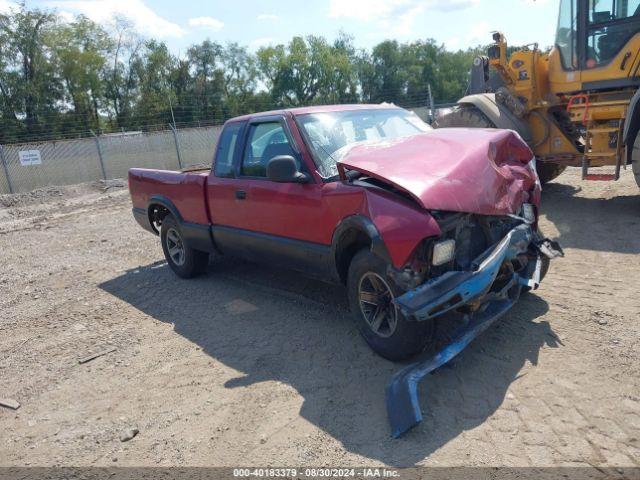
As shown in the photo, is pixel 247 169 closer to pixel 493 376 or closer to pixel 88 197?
pixel 493 376

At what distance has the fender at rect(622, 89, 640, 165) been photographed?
6535 mm

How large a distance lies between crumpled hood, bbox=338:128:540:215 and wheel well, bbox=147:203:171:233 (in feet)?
11.0

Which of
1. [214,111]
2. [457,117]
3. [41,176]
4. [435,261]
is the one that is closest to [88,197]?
[41,176]

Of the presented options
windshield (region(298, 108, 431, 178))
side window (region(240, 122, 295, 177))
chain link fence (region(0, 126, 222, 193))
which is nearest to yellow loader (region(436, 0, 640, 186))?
windshield (region(298, 108, 431, 178))

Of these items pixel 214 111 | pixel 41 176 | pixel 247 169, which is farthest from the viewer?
pixel 214 111

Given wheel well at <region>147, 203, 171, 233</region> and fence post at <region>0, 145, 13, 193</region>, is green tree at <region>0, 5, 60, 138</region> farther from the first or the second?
wheel well at <region>147, 203, 171, 233</region>

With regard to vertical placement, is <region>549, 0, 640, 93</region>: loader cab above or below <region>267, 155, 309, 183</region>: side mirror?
above

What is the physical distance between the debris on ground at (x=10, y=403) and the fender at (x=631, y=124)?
7.64 meters

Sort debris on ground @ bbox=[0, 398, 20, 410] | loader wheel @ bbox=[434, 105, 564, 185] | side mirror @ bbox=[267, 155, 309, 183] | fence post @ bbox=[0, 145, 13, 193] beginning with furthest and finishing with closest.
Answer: fence post @ bbox=[0, 145, 13, 193] → loader wheel @ bbox=[434, 105, 564, 185] → side mirror @ bbox=[267, 155, 309, 183] → debris on ground @ bbox=[0, 398, 20, 410]

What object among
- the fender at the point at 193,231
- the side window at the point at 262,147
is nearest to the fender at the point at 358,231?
the side window at the point at 262,147

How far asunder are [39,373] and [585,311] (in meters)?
4.74

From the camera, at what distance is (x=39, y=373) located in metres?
4.30

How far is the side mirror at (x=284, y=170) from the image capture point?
13.5 feet

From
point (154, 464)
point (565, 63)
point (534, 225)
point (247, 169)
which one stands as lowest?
point (154, 464)
